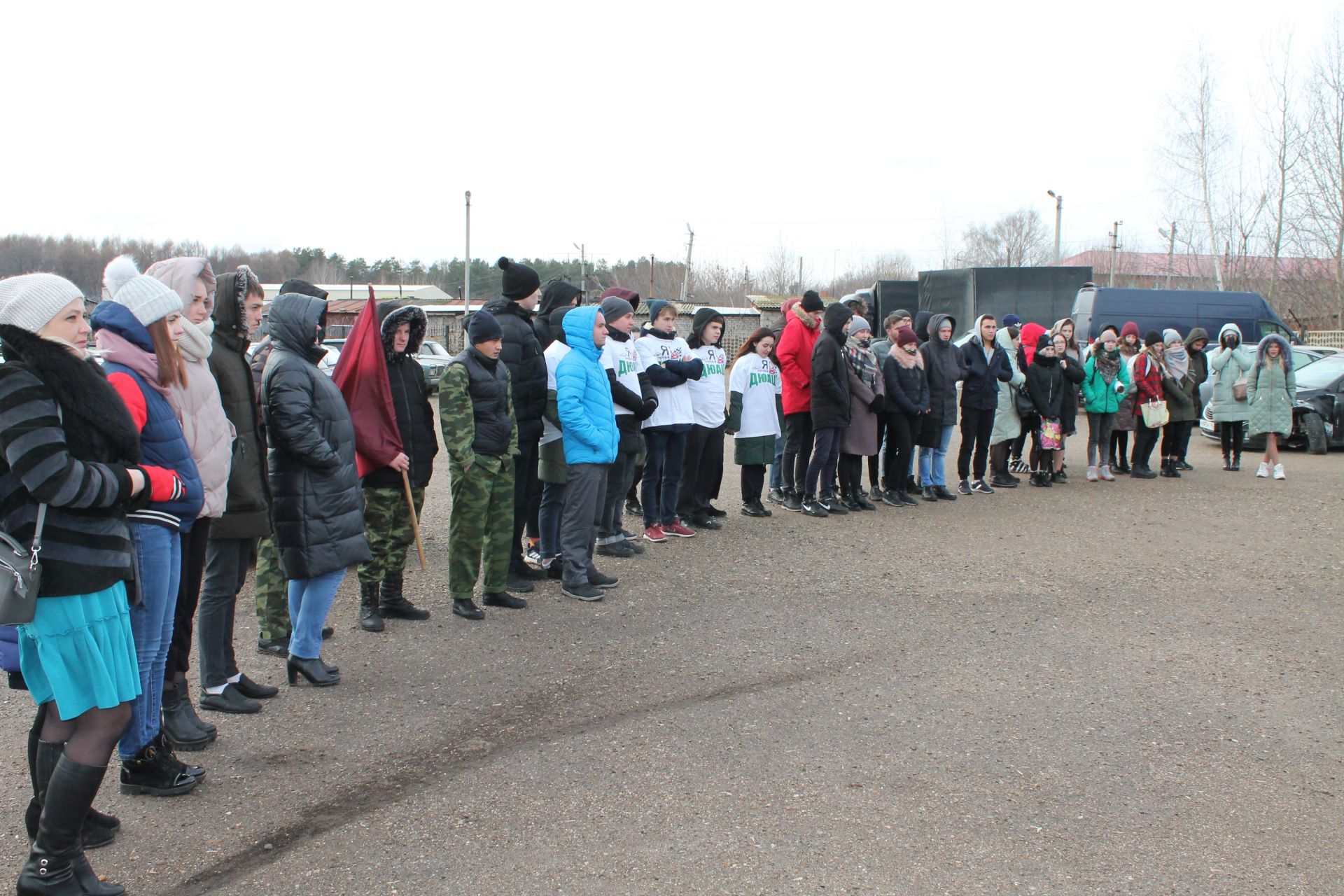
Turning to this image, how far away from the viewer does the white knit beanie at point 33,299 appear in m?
3.13

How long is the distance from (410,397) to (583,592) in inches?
67.4

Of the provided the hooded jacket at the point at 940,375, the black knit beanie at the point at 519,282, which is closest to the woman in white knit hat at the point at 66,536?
the black knit beanie at the point at 519,282

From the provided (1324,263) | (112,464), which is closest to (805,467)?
(112,464)

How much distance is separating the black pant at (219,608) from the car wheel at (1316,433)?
15.2 m

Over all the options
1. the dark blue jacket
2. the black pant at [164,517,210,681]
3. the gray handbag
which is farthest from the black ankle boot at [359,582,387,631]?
the dark blue jacket

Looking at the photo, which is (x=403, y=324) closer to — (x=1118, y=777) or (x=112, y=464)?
(x=112, y=464)

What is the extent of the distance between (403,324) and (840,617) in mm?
3276

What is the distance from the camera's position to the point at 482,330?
21.3ft

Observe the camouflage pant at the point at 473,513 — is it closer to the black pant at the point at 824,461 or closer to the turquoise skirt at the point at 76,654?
the turquoise skirt at the point at 76,654

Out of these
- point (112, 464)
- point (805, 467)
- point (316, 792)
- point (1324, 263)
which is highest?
point (1324, 263)

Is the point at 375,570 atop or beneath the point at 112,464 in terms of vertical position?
beneath

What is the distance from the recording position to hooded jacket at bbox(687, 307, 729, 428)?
9148mm

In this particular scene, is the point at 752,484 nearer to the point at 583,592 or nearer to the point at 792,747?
the point at 583,592

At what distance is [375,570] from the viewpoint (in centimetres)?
634
